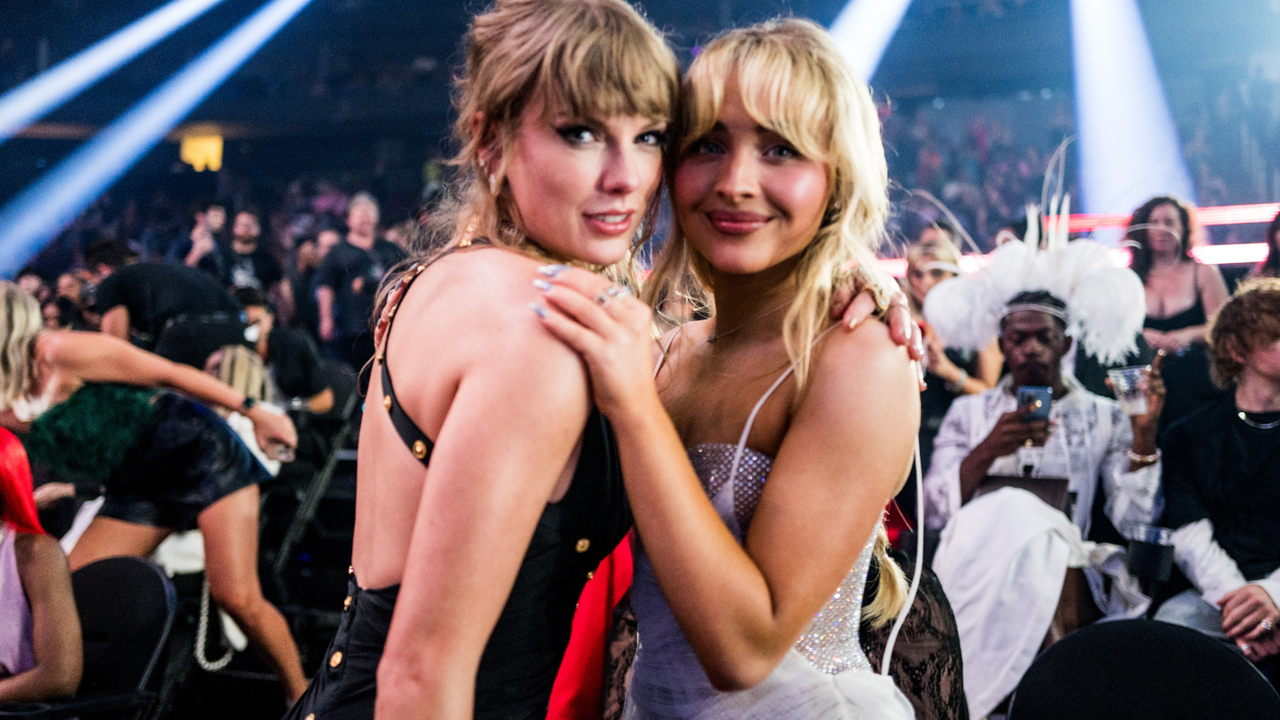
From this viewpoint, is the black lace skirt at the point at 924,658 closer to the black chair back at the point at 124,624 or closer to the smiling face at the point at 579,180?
the smiling face at the point at 579,180

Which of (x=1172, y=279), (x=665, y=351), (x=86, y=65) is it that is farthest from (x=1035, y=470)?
(x=86, y=65)

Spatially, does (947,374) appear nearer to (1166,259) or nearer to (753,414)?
(1166,259)

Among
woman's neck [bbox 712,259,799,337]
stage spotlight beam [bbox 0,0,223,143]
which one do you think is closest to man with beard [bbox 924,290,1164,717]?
woman's neck [bbox 712,259,799,337]

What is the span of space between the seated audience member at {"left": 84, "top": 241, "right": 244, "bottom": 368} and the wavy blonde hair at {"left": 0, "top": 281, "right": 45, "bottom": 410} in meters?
1.16

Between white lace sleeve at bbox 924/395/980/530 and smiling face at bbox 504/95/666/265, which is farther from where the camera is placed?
white lace sleeve at bbox 924/395/980/530

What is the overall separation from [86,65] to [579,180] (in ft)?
49.4

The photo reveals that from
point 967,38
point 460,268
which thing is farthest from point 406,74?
point 460,268

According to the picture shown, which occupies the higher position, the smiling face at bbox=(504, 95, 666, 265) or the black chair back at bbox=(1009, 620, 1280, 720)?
the smiling face at bbox=(504, 95, 666, 265)

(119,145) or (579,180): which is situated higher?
(579,180)

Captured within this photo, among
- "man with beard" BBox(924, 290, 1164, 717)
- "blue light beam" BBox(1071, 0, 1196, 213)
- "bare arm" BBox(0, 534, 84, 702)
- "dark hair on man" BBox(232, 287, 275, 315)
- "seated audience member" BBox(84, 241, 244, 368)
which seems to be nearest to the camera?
"bare arm" BBox(0, 534, 84, 702)

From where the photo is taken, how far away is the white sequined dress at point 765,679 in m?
1.26

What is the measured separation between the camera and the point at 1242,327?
10.8 ft

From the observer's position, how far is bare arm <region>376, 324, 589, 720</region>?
0.87 metres

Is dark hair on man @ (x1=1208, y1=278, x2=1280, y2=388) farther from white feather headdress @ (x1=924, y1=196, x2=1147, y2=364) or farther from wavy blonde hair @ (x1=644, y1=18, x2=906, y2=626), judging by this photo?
wavy blonde hair @ (x1=644, y1=18, x2=906, y2=626)
